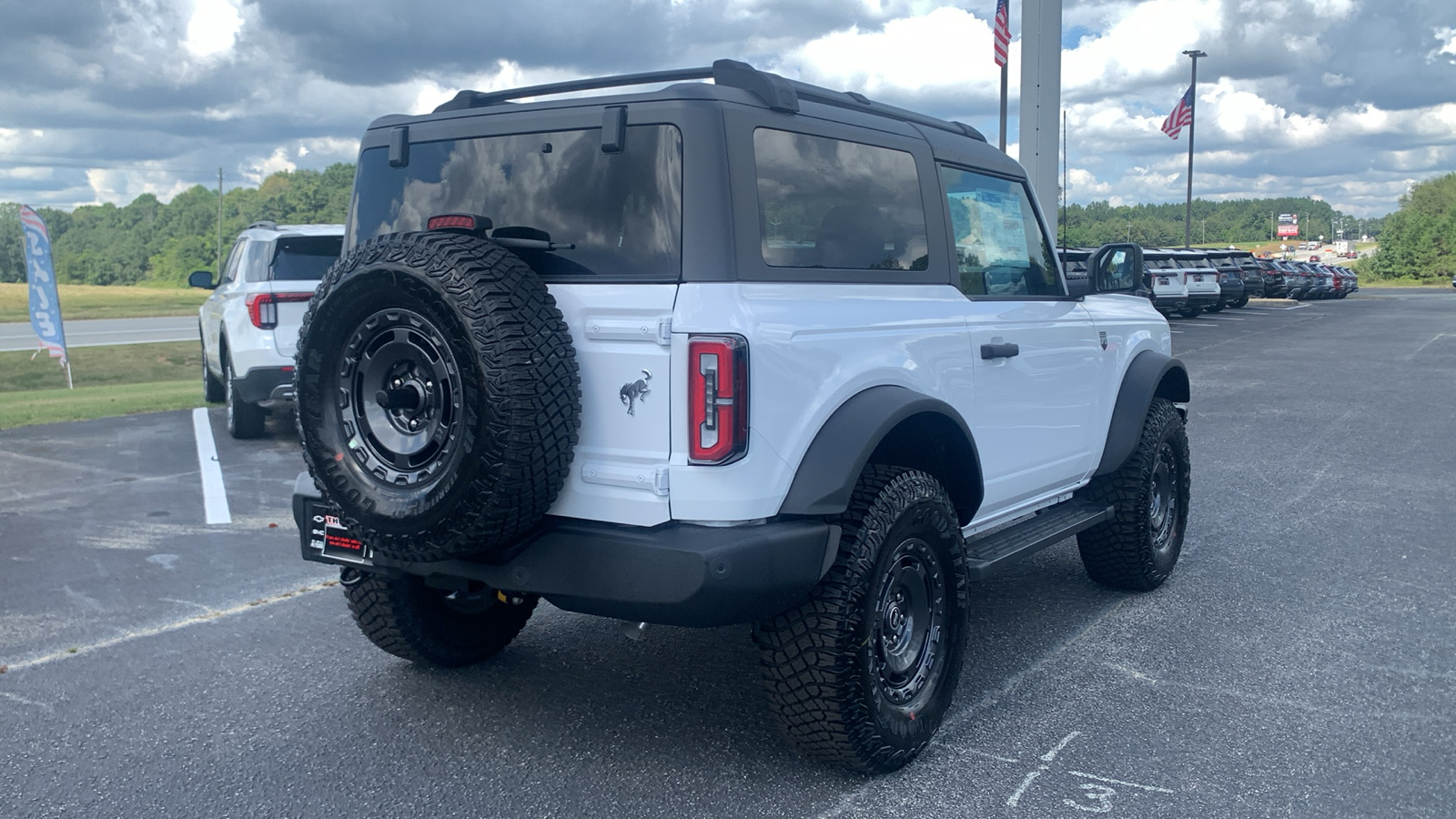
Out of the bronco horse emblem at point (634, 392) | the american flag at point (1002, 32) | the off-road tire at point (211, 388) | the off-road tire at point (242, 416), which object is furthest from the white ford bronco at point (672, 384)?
the american flag at point (1002, 32)

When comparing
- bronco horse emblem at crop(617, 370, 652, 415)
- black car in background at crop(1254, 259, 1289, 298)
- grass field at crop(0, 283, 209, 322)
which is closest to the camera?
bronco horse emblem at crop(617, 370, 652, 415)

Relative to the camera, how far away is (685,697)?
4234mm

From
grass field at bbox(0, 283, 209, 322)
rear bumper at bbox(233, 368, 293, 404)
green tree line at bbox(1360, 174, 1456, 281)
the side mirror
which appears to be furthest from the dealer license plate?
green tree line at bbox(1360, 174, 1456, 281)

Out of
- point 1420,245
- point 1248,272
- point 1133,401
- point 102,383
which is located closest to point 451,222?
point 1133,401

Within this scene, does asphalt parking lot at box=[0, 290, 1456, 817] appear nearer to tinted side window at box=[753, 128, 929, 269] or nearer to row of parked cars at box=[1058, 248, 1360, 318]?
tinted side window at box=[753, 128, 929, 269]

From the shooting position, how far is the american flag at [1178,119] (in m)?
31.5

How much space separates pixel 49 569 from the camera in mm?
6059

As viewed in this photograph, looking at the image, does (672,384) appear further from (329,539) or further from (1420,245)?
(1420,245)

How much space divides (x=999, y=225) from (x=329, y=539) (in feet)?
9.41

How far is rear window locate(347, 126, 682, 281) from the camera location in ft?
11.1

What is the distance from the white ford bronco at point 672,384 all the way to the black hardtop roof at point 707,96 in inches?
0.6

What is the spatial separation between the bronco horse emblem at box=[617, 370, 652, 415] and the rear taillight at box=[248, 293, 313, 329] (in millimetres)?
7293

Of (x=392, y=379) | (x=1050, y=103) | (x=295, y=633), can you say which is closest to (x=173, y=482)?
(x=295, y=633)

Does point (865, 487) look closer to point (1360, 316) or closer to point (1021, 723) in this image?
point (1021, 723)
